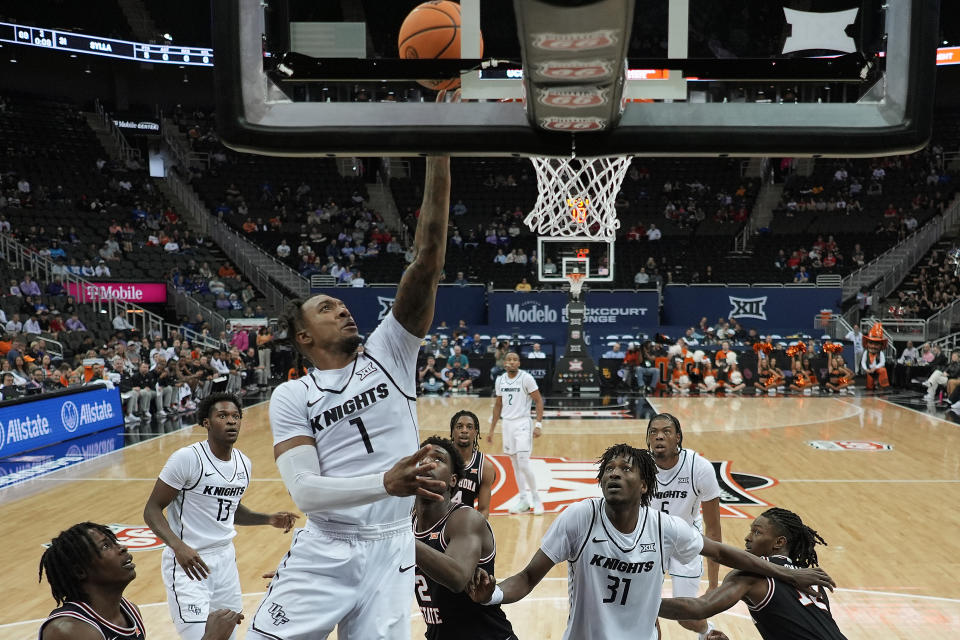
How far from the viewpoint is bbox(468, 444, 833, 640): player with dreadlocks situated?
11.4ft

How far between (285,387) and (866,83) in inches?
83.2

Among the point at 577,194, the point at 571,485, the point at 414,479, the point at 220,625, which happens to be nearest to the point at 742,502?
the point at 571,485

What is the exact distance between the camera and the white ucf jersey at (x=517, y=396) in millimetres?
9500

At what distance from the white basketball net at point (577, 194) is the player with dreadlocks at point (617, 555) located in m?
8.86

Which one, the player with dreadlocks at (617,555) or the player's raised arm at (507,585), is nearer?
the player's raised arm at (507,585)

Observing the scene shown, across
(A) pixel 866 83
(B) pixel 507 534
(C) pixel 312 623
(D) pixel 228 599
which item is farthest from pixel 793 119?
(B) pixel 507 534

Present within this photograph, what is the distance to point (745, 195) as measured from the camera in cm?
3109

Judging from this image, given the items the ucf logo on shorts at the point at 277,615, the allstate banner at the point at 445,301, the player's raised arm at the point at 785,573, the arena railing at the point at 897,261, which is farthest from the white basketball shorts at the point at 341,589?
the arena railing at the point at 897,261

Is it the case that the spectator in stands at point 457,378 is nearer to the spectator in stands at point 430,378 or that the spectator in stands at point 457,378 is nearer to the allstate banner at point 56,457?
the spectator in stands at point 430,378

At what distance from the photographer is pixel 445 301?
25.2m

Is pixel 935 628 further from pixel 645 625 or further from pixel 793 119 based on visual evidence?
pixel 793 119

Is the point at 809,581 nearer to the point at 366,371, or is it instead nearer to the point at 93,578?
the point at 366,371

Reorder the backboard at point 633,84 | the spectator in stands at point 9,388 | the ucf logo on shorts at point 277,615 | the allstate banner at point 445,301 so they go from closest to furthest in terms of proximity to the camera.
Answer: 1. the backboard at point 633,84
2. the ucf logo on shorts at point 277,615
3. the spectator in stands at point 9,388
4. the allstate banner at point 445,301

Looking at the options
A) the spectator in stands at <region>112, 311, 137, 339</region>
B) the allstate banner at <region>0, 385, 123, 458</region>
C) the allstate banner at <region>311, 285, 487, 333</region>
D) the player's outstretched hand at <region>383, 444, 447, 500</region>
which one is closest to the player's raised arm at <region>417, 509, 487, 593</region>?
the player's outstretched hand at <region>383, 444, 447, 500</region>
